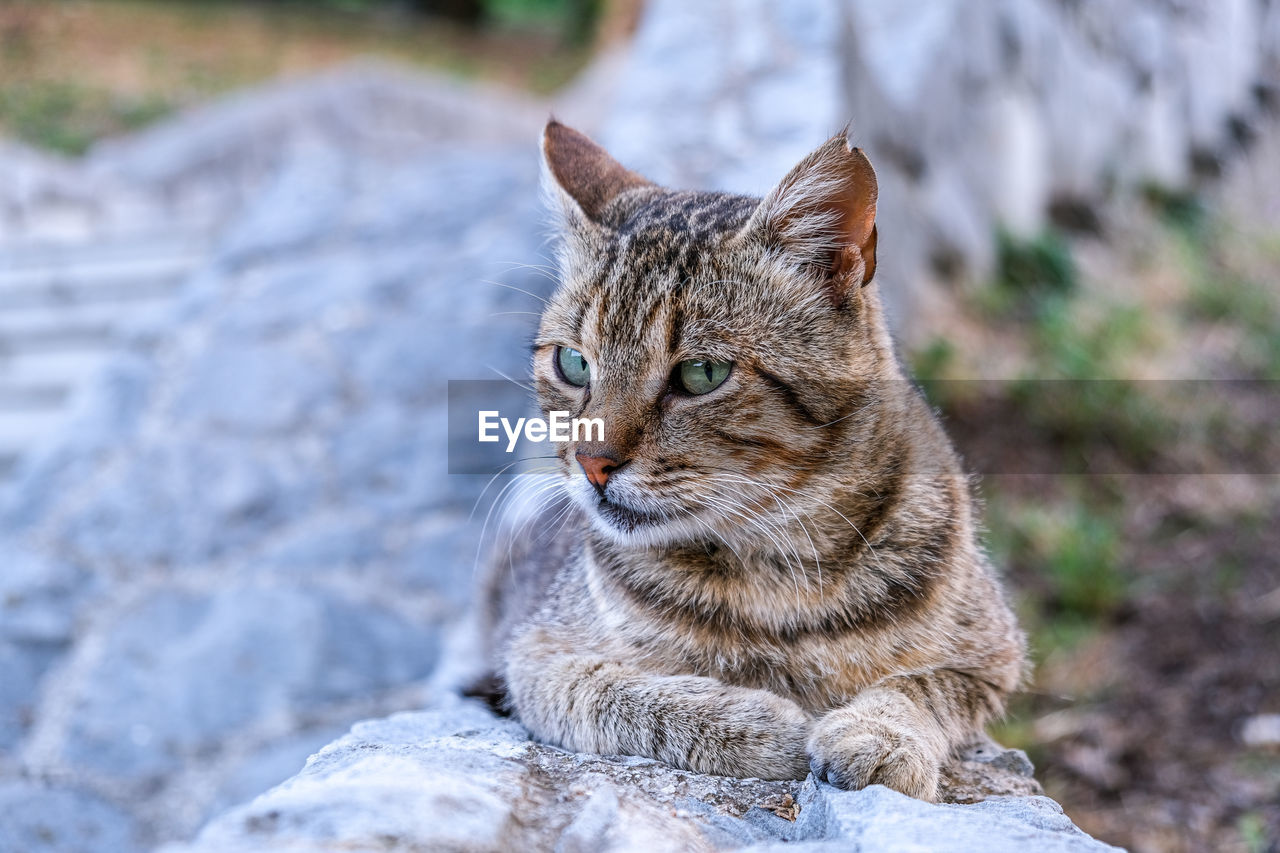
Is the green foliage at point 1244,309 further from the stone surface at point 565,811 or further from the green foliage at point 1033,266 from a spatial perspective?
the stone surface at point 565,811

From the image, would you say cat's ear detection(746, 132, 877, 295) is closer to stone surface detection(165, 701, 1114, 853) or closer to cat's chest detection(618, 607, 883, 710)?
cat's chest detection(618, 607, 883, 710)

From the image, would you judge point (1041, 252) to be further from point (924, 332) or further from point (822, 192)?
point (822, 192)

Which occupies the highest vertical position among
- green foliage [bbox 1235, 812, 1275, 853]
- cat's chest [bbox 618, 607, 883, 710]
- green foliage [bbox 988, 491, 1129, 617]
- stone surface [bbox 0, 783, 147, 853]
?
cat's chest [bbox 618, 607, 883, 710]

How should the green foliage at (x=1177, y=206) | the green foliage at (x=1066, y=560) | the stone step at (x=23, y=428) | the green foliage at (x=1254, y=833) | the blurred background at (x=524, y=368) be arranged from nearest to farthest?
the green foliage at (x=1254, y=833), the blurred background at (x=524, y=368), the green foliage at (x=1066, y=560), the stone step at (x=23, y=428), the green foliage at (x=1177, y=206)

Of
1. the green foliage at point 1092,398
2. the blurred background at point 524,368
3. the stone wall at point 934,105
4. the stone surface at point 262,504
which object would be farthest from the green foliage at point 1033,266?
the stone surface at point 262,504

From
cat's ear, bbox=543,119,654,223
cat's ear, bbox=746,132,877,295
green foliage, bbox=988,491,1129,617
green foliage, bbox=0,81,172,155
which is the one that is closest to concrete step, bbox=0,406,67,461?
cat's ear, bbox=543,119,654,223

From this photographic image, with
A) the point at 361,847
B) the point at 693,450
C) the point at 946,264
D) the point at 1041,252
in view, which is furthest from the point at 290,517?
the point at 1041,252

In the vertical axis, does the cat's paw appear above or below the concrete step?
above
